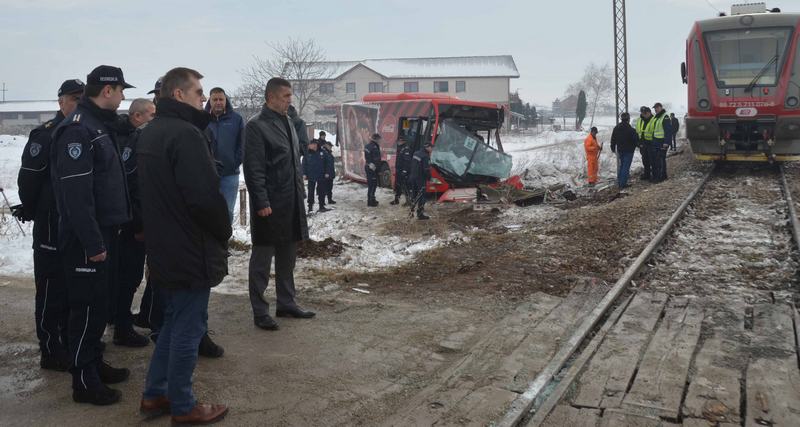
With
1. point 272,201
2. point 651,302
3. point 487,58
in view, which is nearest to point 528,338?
point 651,302

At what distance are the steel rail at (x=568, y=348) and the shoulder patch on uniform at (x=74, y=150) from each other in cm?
281

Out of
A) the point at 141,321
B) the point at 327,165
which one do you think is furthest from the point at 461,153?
the point at 141,321

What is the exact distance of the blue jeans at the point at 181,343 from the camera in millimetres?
3492

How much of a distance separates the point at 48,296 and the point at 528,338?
3.47 metres

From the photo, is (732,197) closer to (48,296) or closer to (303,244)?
(303,244)

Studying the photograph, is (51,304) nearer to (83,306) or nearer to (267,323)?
(83,306)

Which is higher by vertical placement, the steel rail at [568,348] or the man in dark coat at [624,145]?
the man in dark coat at [624,145]

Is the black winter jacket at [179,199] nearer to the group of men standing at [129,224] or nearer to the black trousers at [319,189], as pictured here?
the group of men standing at [129,224]

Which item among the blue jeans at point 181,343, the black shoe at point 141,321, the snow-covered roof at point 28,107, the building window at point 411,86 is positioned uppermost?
the snow-covered roof at point 28,107

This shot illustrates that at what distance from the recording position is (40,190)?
429cm

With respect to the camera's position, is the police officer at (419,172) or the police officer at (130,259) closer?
the police officer at (130,259)

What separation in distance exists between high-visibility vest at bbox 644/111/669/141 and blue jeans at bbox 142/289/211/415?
13.7 meters

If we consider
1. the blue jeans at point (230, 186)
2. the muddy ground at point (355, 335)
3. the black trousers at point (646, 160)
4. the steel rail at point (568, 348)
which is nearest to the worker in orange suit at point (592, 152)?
the black trousers at point (646, 160)

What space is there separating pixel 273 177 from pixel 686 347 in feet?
11.0
